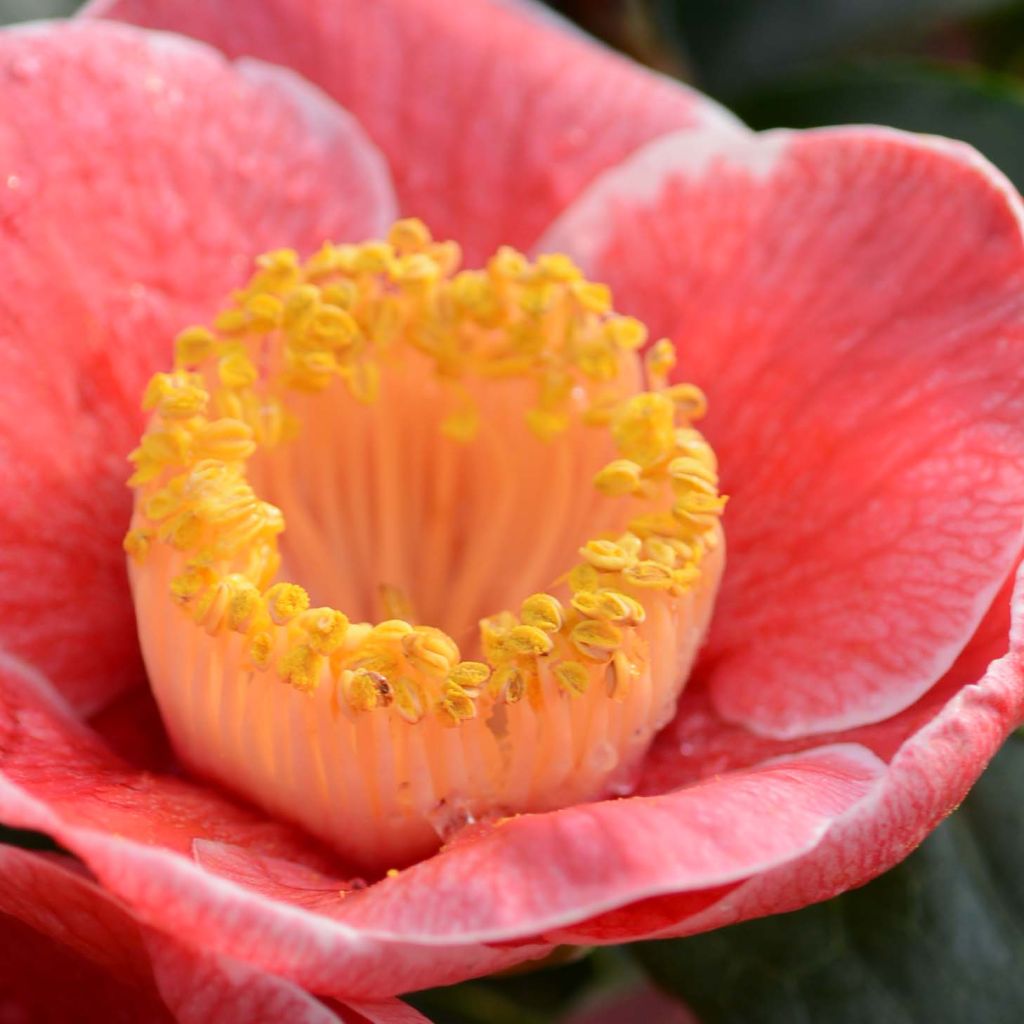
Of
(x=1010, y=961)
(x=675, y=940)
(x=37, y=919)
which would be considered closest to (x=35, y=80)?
(x=37, y=919)

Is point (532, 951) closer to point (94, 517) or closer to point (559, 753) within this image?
point (559, 753)

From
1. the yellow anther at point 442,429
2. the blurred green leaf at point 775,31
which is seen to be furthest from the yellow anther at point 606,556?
the blurred green leaf at point 775,31

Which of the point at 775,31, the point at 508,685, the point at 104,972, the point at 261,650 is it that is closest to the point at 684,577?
the point at 508,685

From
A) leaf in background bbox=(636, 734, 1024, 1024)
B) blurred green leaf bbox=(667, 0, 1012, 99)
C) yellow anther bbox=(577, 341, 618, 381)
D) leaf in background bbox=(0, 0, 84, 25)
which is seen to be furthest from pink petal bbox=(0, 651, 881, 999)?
blurred green leaf bbox=(667, 0, 1012, 99)

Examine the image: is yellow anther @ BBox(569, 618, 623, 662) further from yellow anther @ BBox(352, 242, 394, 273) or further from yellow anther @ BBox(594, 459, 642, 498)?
yellow anther @ BBox(352, 242, 394, 273)

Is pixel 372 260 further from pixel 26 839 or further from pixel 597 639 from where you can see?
pixel 26 839

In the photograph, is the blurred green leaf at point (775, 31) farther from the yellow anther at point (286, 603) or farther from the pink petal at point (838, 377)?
the yellow anther at point (286, 603)
